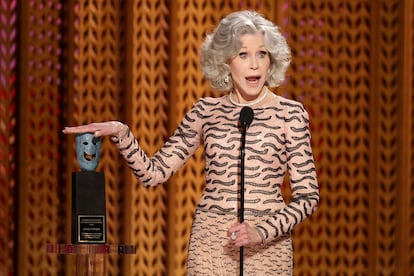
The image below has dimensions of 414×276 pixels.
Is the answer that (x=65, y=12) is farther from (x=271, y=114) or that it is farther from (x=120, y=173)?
(x=271, y=114)

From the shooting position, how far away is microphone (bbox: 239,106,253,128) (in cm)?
299

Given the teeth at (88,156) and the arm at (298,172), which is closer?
the arm at (298,172)

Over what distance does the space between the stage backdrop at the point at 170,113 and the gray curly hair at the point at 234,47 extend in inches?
99.8

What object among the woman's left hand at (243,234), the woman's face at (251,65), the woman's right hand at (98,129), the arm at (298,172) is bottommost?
the woman's left hand at (243,234)

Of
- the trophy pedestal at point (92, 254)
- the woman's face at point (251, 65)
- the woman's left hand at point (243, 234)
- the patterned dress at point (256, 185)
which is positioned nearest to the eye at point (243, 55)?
the woman's face at point (251, 65)

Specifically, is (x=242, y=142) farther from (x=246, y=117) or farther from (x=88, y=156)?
(x=88, y=156)

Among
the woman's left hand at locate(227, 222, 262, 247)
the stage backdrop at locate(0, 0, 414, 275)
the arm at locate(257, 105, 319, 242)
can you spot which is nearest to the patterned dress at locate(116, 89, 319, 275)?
the arm at locate(257, 105, 319, 242)

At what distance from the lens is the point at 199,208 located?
310cm

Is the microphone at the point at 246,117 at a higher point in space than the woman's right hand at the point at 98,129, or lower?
higher

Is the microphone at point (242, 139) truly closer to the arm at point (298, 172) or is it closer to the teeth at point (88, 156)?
the arm at point (298, 172)

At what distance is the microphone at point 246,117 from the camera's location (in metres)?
2.99

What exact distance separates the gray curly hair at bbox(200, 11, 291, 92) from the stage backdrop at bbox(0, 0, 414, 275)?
254 cm

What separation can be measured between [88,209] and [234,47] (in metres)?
0.66

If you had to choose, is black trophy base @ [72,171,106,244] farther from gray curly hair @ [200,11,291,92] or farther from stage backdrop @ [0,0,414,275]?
stage backdrop @ [0,0,414,275]
